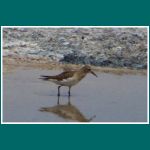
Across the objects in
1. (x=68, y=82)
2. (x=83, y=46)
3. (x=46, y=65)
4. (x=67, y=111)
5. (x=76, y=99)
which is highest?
(x=83, y=46)

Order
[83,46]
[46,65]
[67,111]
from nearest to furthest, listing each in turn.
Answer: [67,111], [46,65], [83,46]

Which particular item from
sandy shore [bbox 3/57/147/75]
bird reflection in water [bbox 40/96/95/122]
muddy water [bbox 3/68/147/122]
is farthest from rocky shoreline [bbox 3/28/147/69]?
bird reflection in water [bbox 40/96/95/122]

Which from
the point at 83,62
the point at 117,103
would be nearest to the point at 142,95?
the point at 117,103

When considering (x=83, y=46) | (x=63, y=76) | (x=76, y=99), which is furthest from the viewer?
(x=83, y=46)

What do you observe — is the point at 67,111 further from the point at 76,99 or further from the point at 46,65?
the point at 46,65

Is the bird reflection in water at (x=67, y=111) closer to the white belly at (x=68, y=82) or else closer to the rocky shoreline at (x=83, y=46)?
the white belly at (x=68, y=82)

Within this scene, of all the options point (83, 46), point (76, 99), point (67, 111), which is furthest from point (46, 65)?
point (67, 111)

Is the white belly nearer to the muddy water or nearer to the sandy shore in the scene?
the muddy water

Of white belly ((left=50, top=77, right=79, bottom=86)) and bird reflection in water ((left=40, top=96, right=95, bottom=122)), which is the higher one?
white belly ((left=50, top=77, right=79, bottom=86))
